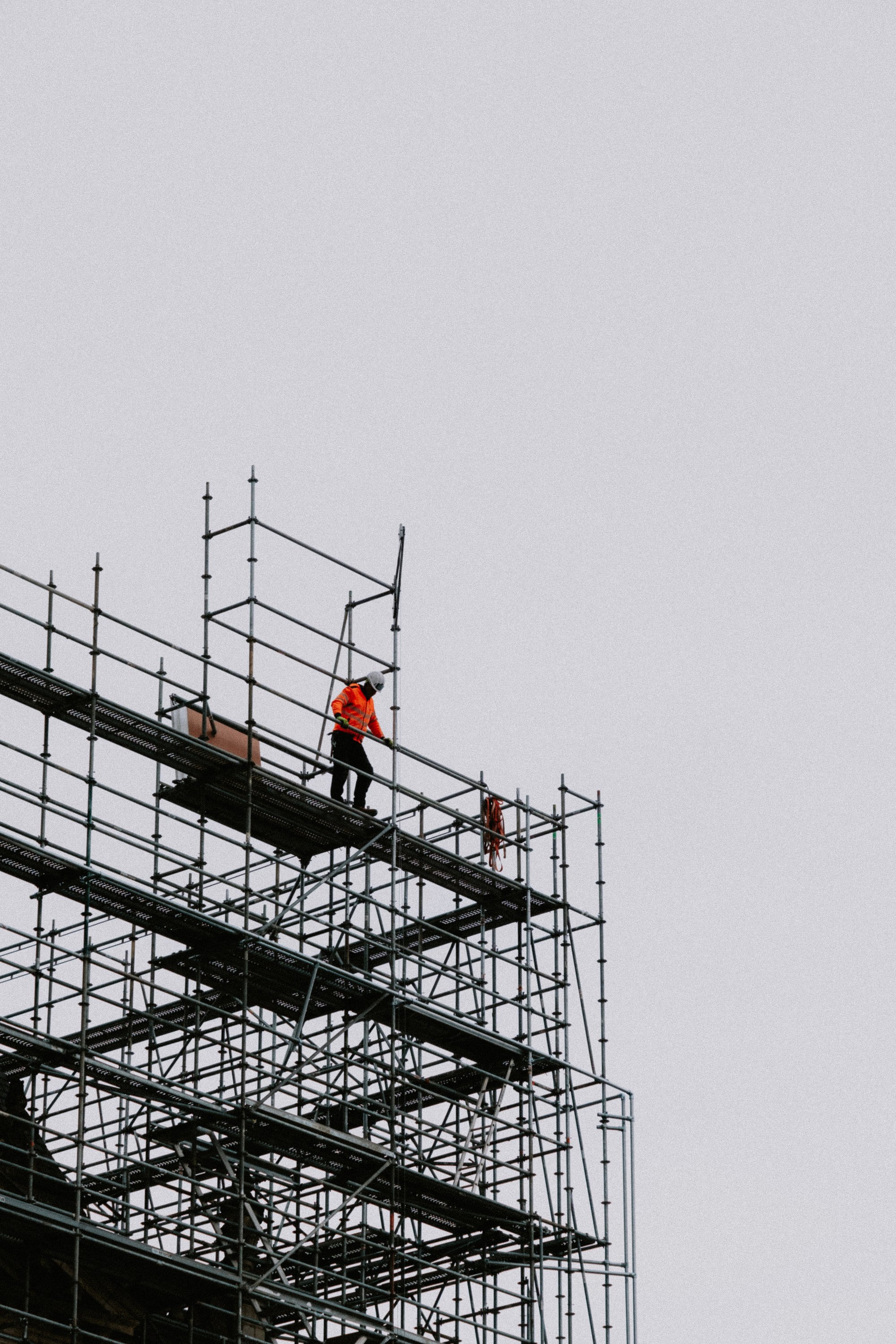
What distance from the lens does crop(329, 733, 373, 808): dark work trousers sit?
3756cm

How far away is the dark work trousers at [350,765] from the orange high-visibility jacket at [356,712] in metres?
0.08

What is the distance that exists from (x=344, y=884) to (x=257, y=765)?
2.80m

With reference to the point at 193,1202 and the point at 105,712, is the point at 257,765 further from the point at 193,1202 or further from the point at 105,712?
the point at 193,1202

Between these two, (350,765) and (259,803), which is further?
(350,765)

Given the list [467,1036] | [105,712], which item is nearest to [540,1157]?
[467,1036]

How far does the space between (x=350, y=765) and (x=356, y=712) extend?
2.88ft

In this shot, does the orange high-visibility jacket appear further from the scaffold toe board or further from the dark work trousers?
the scaffold toe board

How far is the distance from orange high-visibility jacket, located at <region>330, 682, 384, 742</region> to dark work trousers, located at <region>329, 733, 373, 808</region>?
79 millimetres

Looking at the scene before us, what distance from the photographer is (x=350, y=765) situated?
37344 mm

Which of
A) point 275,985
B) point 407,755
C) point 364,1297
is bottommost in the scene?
point 364,1297

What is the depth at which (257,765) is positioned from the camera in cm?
3588

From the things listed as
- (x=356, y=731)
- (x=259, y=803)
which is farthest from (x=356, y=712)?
(x=259, y=803)

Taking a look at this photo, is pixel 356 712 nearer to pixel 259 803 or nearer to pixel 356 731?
pixel 356 731

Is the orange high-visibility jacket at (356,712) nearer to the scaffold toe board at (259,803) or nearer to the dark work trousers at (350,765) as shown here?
the dark work trousers at (350,765)
